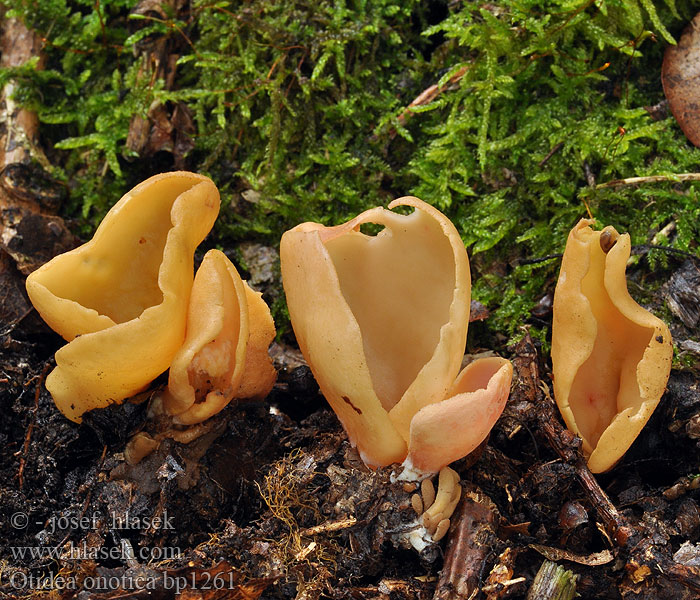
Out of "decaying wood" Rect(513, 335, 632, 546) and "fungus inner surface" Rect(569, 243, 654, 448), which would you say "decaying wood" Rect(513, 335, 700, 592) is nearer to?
"decaying wood" Rect(513, 335, 632, 546)

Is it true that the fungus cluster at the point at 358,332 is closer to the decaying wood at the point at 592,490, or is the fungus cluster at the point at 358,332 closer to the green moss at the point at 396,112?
the decaying wood at the point at 592,490

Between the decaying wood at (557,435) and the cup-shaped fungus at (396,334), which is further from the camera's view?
the decaying wood at (557,435)

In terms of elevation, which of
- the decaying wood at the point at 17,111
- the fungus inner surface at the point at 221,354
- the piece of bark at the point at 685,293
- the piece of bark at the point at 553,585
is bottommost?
the piece of bark at the point at 553,585

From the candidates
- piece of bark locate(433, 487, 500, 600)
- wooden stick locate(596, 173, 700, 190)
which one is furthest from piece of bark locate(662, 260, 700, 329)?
piece of bark locate(433, 487, 500, 600)

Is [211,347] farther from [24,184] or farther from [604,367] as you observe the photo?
[24,184]

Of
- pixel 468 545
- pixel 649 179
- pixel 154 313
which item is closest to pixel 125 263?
pixel 154 313

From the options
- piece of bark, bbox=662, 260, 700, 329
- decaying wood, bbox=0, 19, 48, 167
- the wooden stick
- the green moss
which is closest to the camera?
piece of bark, bbox=662, 260, 700, 329

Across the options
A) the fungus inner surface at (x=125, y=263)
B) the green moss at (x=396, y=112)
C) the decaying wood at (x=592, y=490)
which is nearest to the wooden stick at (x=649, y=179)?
the green moss at (x=396, y=112)

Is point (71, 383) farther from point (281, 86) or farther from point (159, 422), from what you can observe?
point (281, 86)
